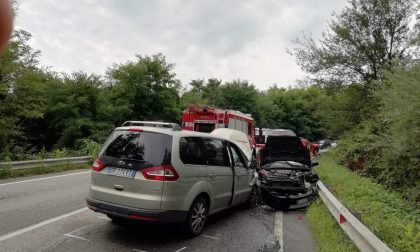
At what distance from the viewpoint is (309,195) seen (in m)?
9.09

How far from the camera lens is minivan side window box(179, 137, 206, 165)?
6.30m

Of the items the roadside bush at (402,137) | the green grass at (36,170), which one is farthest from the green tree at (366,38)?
the green grass at (36,170)

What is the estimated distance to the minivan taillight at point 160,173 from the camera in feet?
19.1

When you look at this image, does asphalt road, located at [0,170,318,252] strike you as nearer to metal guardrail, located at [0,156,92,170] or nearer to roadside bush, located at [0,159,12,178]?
roadside bush, located at [0,159,12,178]

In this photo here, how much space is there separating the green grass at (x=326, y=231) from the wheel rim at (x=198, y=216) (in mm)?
2064

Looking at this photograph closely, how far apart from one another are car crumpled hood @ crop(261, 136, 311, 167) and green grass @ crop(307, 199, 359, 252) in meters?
2.73

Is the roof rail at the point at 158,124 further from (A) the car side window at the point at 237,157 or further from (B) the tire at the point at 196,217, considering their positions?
(A) the car side window at the point at 237,157

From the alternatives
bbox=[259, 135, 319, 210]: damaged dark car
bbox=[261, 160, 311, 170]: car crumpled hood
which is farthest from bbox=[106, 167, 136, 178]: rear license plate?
bbox=[261, 160, 311, 170]: car crumpled hood

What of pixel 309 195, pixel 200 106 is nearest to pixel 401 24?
pixel 200 106

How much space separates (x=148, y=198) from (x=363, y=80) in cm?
2231

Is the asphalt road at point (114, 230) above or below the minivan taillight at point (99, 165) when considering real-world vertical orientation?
below

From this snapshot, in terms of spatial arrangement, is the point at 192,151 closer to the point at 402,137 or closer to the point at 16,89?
the point at 402,137

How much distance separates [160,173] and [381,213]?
16.7 ft

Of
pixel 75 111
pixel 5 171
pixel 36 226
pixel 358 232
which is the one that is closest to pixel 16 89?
pixel 5 171
